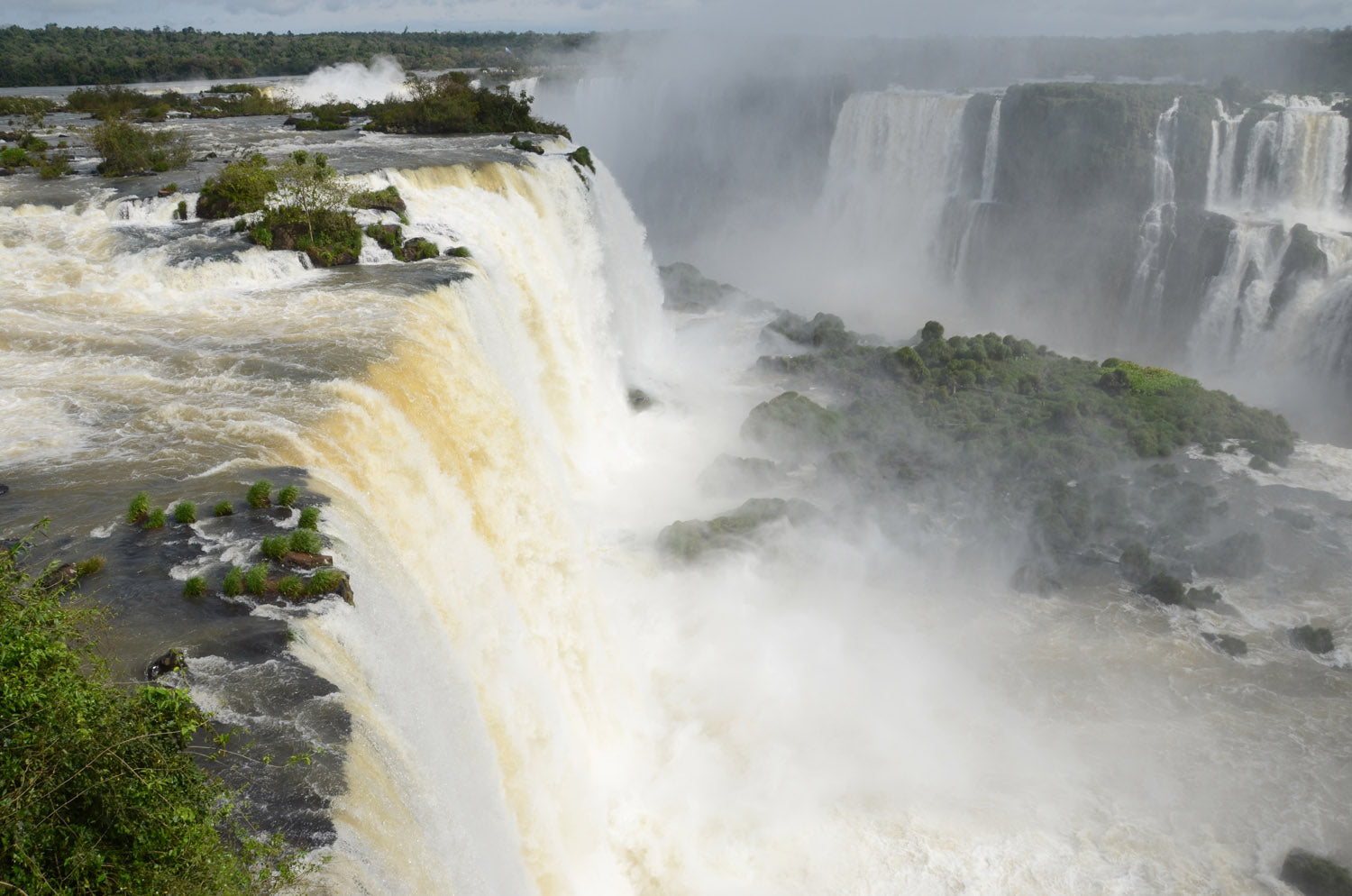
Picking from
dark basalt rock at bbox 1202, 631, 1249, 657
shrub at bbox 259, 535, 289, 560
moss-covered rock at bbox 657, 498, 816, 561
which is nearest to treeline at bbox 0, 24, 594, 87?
moss-covered rock at bbox 657, 498, 816, 561

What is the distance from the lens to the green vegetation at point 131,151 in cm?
1794

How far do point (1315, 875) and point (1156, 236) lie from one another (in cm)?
2341

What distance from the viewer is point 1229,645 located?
1404 centimetres

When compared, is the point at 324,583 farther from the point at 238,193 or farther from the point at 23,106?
the point at 23,106

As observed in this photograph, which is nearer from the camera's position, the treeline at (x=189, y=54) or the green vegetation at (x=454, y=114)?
the green vegetation at (x=454, y=114)

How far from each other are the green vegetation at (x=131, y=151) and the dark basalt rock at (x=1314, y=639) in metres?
23.4

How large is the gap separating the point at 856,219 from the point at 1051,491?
22145mm

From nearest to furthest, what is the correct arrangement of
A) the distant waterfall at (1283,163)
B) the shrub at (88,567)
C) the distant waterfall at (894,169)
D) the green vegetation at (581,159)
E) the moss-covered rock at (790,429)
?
the shrub at (88,567)
the moss-covered rock at (790,429)
the green vegetation at (581,159)
the distant waterfall at (1283,163)
the distant waterfall at (894,169)

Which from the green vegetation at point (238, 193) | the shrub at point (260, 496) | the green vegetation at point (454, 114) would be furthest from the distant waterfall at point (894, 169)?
the shrub at point (260, 496)

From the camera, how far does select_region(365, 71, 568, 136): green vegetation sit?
25.2 meters

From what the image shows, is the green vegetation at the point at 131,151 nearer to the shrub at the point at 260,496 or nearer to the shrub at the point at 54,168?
the shrub at the point at 54,168

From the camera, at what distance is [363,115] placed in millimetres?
29969

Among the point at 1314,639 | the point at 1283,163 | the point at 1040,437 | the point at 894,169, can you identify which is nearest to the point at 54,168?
the point at 1040,437

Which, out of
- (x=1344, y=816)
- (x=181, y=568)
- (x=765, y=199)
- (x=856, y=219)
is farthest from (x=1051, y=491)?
(x=765, y=199)
